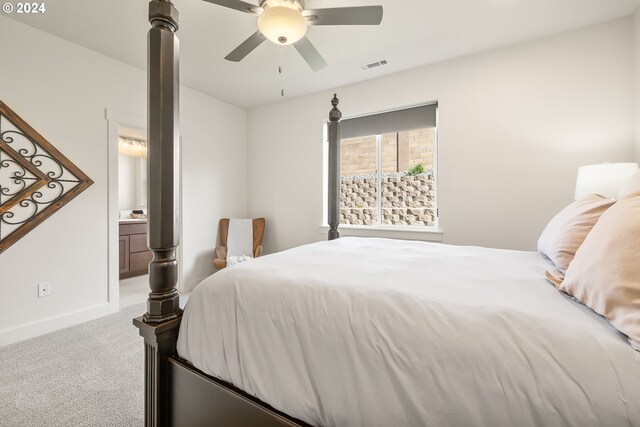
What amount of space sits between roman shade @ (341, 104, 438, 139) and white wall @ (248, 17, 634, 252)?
11 centimetres

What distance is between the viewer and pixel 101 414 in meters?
1.49

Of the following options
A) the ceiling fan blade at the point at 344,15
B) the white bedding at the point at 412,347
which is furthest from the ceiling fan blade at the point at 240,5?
the white bedding at the point at 412,347

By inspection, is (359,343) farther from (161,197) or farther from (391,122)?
(391,122)

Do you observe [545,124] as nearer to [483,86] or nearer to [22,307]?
[483,86]

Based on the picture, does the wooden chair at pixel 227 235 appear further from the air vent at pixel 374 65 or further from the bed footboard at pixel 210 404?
the bed footboard at pixel 210 404

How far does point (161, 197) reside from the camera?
104cm

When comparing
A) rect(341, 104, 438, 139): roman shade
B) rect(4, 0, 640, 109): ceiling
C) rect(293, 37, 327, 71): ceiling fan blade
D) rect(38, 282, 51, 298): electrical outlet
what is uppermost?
rect(4, 0, 640, 109): ceiling

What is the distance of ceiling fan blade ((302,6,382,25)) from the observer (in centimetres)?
164

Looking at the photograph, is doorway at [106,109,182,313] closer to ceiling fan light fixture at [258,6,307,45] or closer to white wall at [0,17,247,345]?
white wall at [0,17,247,345]

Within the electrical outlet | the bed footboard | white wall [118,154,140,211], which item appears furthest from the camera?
white wall [118,154,140,211]

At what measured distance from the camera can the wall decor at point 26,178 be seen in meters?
2.23

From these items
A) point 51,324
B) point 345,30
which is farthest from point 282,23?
point 51,324

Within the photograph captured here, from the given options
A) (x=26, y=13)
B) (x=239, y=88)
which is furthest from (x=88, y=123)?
(x=239, y=88)

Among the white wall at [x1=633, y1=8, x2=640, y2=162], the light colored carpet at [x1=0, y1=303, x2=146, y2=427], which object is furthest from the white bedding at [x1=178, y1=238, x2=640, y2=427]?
the white wall at [x1=633, y1=8, x2=640, y2=162]
